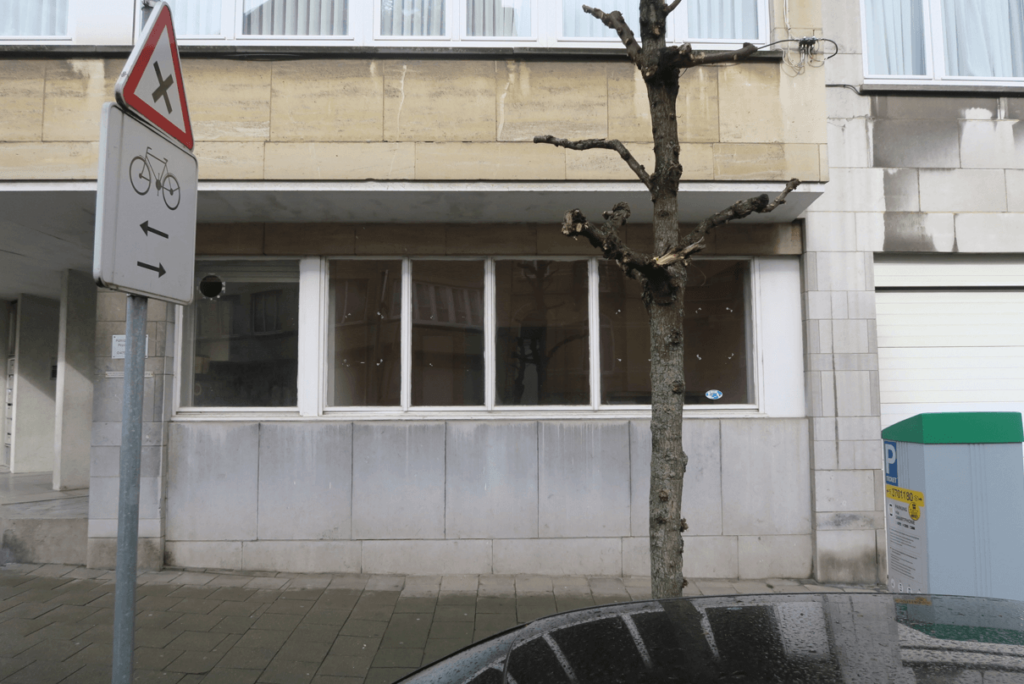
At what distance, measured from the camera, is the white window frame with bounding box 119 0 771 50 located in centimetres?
612

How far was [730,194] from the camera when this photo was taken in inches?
233

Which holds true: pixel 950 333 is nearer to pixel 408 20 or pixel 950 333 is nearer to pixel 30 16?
pixel 408 20

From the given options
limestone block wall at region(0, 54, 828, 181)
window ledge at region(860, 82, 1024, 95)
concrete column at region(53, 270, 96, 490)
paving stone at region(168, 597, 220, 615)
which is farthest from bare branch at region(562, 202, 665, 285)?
concrete column at region(53, 270, 96, 490)

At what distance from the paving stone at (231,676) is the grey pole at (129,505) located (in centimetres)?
211

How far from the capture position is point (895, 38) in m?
6.84

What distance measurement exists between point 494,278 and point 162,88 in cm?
431

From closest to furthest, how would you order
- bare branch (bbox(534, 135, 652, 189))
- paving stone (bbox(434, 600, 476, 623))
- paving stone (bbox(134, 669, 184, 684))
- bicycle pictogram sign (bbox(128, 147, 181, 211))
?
bicycle pictogram sign (bbox(128, 147, 181, 211))
bare branch (bbox(534, 135, 652, 189))
paving stone (bbox(134, 669, 184, 684))
paving stone (bbox(434, 600, 476, 623))

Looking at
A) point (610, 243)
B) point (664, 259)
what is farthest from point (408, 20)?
point (664, 259)

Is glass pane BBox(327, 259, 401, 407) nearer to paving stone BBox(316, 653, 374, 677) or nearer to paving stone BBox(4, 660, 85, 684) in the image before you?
paving stone BBox(316, 653, 374, 677)

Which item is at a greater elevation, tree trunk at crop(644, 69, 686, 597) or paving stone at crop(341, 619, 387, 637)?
tree trunk at crop(644, 69, 686, 597)

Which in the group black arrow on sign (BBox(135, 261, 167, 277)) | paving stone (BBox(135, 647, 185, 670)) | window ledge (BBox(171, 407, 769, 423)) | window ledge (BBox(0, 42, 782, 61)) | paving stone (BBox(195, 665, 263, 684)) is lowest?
paving stone (BBox(195, 665, 263, 684))

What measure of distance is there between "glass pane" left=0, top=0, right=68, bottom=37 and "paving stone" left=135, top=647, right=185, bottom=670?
19.2 feet

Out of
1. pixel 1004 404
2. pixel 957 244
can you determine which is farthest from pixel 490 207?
pixel 1004 404

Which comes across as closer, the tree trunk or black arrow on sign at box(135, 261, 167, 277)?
black arrow on sign at box(135, 261, 167, 277)
